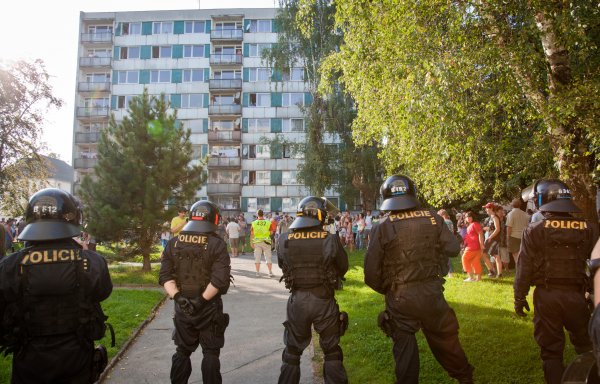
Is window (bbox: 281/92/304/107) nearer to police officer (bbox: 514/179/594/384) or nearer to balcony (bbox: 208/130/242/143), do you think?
balcony (bbox: 208/130/242/143)

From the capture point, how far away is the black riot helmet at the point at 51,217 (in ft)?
10.8

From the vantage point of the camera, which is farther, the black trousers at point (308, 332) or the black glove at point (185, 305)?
the black glove at point (185, 305)

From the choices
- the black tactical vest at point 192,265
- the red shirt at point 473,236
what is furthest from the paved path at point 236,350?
the red shirt at point 473,236

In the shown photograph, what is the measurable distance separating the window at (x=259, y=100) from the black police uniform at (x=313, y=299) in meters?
40.9

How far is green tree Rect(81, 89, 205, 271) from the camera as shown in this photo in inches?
479

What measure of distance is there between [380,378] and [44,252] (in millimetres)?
3544

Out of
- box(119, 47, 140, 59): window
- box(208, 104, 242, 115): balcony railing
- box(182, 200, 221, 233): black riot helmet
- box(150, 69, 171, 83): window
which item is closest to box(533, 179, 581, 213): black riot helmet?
box(182, 200, 221, 233): black riot helmet

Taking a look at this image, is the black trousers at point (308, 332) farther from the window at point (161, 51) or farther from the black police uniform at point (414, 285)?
the window at point (161, 51)

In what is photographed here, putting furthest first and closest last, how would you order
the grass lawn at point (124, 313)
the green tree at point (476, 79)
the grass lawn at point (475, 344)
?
the green tree at point (476, 79)
the grass lawn at point (124, 313)
the grass lawn at point (475, 344)

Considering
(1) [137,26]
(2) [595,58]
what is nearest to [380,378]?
(2) [595,58]

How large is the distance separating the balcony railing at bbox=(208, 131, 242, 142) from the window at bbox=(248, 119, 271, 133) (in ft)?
4.36

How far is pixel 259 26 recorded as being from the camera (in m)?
45.4

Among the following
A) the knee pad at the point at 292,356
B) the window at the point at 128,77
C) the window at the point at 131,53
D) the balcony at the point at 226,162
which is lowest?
the knee pad at the point at 292,356

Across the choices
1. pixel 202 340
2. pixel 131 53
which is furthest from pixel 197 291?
pixel 131 53
